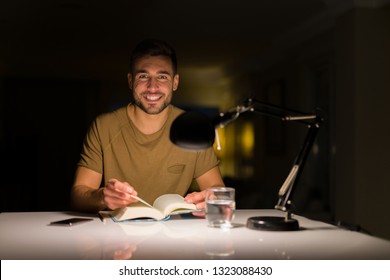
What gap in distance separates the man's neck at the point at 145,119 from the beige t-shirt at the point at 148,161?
2 cm

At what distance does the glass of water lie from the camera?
1.52 meters

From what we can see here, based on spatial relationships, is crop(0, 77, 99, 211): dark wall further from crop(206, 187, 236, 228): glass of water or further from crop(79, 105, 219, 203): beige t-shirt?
crop(206, 187, 236, 228): glass of water

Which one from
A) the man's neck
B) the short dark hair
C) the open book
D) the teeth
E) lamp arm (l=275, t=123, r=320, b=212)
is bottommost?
the open book

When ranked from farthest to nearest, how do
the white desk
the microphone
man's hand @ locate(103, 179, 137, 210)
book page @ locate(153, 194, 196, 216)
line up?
book page @ locate(153, 194, 196, 216)
man's hand @ locate(103, 179, 137, 210)
the microphone
the white desk

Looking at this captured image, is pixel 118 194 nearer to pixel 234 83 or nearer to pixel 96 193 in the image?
pixel 96 193

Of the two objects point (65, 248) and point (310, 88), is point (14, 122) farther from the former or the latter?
point (65, 248)

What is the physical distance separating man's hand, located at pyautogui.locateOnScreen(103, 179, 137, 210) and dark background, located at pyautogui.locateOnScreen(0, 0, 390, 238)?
58 centimetres

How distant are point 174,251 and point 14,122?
8040 millimetres

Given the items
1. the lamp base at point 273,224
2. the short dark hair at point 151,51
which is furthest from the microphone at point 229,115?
the short dark hair at point 151,51

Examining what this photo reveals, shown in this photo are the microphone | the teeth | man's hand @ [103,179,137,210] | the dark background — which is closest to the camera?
the microphone

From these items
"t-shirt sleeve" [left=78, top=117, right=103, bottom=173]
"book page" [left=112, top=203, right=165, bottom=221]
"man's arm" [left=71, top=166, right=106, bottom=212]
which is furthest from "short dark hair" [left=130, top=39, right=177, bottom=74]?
"book page" [left=112, top=203, right=165, bottom=221]

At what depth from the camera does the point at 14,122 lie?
8.63 m

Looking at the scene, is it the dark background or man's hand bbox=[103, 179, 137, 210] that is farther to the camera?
the dark background

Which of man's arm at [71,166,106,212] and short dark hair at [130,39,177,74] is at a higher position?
short dark hair at [130,39,177,74]
